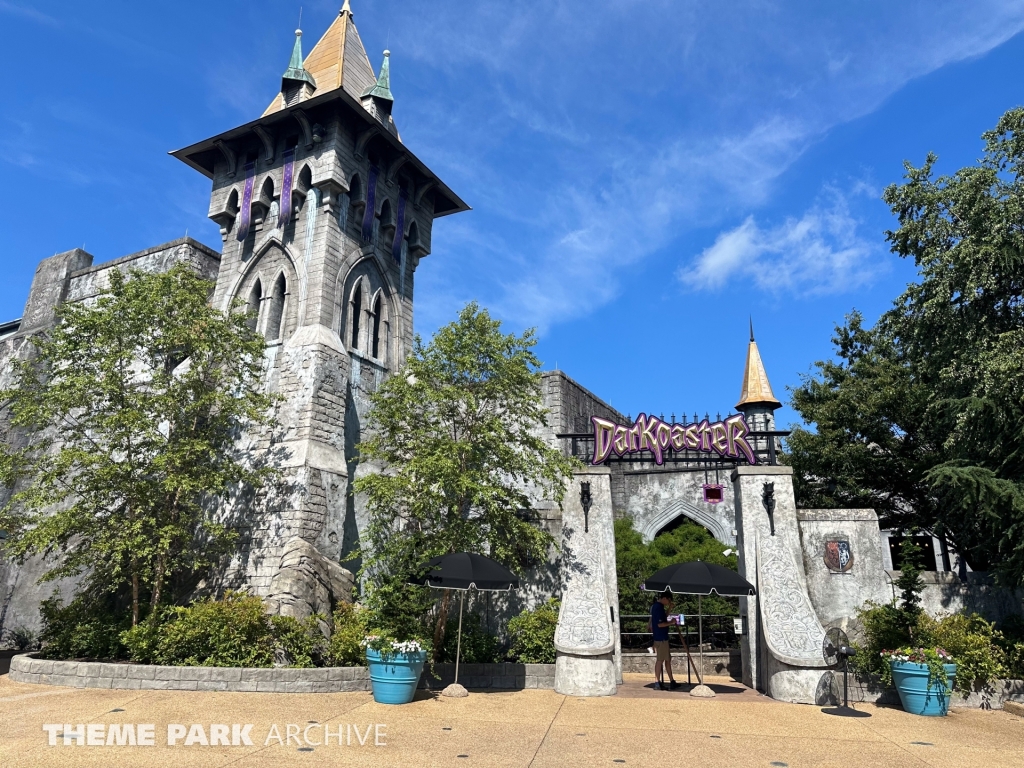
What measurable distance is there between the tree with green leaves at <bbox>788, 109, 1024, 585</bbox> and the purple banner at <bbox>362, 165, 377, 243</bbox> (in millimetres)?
14524

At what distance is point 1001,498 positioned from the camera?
11.9 m

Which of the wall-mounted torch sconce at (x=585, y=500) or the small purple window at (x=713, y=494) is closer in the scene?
the wall-mounted torch sconce at (x=585, y=500)

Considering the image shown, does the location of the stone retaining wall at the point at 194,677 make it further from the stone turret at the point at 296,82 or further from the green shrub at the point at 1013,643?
the stone turret at the point at 296,82

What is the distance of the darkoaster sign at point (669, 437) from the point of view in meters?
15.3

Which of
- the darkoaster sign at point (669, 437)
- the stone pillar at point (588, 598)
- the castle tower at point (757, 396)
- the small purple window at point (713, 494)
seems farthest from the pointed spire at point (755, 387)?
the stone pillar at point (588, 598)

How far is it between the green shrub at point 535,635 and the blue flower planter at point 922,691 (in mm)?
5679

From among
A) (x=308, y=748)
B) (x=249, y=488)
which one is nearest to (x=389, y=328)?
(x=249, y=488)

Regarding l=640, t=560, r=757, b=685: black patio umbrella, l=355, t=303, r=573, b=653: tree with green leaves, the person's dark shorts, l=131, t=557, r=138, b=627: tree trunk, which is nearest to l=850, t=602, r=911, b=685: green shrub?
l=640, t=560, r=757, b=685: black patio umbrella

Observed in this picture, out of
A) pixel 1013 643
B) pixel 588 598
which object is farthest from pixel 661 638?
pixel 1013 643

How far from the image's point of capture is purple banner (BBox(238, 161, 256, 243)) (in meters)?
20.5

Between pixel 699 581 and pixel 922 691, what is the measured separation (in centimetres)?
346

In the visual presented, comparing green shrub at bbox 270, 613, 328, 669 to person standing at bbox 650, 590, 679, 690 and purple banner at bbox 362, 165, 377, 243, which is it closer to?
person standing at bbox 650, 590, 679, 690

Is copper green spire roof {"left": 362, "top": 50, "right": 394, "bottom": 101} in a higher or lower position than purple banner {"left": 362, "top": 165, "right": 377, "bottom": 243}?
higher

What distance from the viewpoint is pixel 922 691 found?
9719mm
